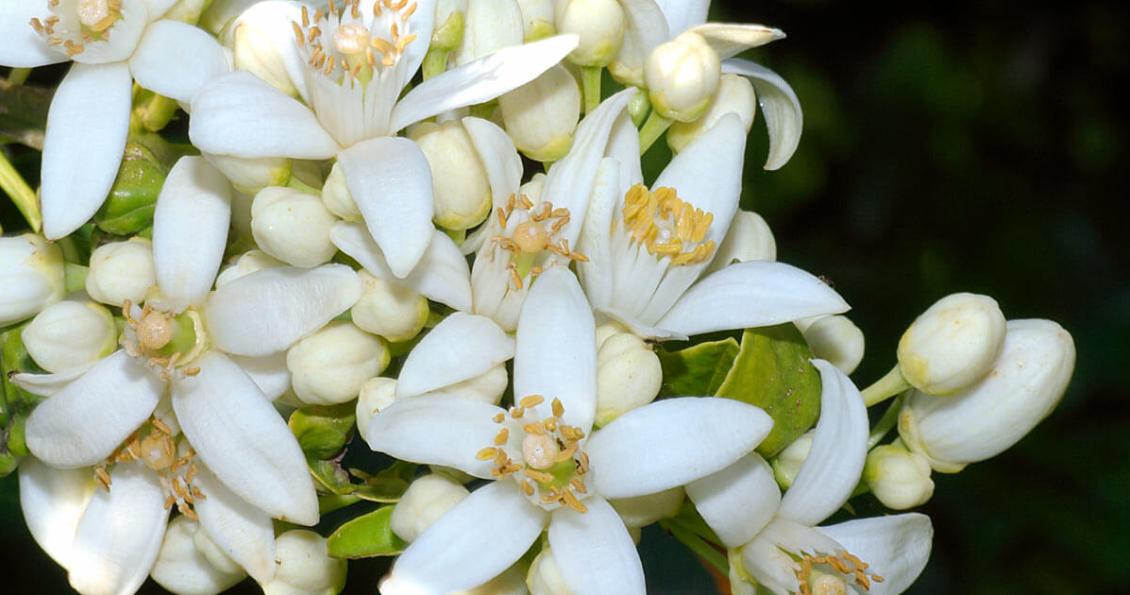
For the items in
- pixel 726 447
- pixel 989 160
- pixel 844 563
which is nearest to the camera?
pixel 726 447

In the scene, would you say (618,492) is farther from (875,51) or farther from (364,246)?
(875,51)

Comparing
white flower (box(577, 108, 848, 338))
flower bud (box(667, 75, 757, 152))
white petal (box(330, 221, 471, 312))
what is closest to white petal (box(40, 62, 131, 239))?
white petal (box(330, 221, 471, 312))

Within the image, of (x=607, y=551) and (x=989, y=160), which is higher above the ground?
(x=607, y=551)

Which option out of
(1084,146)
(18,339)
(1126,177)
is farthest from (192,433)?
(1126,177)

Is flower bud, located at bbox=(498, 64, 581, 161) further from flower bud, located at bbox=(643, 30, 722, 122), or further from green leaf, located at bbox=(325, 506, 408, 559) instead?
green leaf, located at bbox=(325, 506, 408, 559)

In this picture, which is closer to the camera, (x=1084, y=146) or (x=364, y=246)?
(x=364, y=246)

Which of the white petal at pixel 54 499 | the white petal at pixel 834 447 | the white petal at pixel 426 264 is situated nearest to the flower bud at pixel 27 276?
the white petal at pixel 54 499

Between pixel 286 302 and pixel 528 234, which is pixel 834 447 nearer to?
pixel 528 234
